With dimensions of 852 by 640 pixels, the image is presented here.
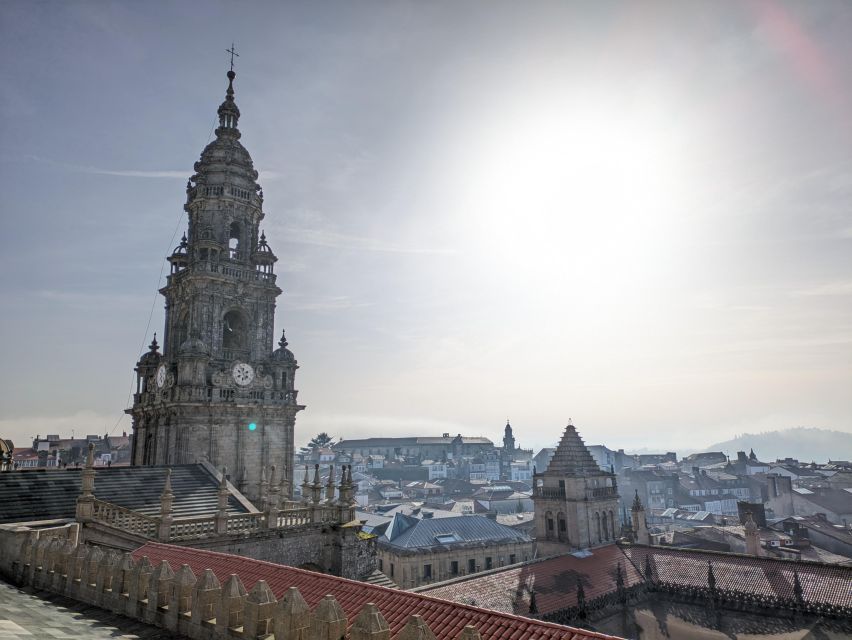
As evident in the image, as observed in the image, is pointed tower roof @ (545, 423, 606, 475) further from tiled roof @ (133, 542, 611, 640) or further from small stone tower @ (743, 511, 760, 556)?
tiled roof @ (133, 542, 611, 640)

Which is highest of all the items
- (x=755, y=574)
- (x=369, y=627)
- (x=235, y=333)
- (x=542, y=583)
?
(x=235, y=333)

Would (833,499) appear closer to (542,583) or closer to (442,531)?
(442,531)

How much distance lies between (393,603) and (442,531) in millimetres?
53238

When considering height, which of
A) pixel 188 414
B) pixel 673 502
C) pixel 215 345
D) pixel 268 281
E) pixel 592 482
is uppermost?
pixel 268 281

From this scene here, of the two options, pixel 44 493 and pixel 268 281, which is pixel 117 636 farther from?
pixel 268 281

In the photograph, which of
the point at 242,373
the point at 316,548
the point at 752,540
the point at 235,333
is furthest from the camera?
the point at 752,540

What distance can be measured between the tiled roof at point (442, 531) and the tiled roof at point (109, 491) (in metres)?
31.5

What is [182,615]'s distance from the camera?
36.7ft

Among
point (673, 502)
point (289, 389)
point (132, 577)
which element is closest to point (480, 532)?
point (289, 389)

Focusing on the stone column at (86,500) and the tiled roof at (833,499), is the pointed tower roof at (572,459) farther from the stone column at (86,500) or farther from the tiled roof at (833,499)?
the tiled roof at (833,499)

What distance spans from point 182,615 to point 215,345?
30452 millimetres

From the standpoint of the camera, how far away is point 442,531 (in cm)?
6144

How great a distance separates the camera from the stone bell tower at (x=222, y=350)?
36.8m

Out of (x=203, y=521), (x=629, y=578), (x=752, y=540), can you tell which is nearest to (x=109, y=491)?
(x=203, y=521)
